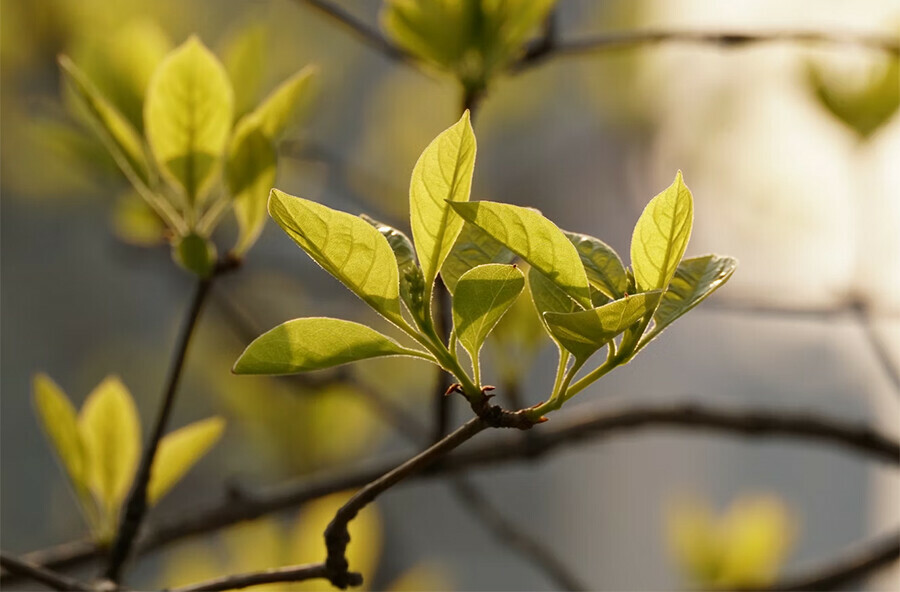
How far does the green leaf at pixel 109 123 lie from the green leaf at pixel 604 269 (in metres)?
0.15

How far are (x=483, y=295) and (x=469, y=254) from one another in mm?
17

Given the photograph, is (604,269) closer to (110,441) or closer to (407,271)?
(407,271)

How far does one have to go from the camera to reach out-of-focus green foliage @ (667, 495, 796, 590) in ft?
2.19

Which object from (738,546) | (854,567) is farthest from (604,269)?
(738,546)

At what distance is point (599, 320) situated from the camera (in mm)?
156

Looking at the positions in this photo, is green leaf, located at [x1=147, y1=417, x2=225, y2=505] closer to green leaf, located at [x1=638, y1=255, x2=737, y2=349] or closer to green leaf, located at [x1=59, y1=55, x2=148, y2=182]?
green leaf, located at [x1=59, y1=55, x2=148, y2=182]

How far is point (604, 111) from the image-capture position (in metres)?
1.00

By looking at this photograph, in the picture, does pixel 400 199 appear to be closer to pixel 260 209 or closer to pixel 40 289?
pixel 260 209

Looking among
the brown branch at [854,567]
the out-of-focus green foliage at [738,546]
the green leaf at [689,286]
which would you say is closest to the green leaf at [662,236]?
the green leaf at [689,286]

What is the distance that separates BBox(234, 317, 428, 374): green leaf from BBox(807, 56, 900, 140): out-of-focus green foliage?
450 mm

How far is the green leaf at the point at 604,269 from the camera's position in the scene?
181mm

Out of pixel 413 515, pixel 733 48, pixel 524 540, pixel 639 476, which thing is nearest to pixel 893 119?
pixel 733 48

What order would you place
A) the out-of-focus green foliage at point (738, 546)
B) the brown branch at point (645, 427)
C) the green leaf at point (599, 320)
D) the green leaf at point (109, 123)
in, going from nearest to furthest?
1. the green leaf at point (599, 320)
2. the green leaf at point (109, 123)
3. the brown branch at point (645, 427)
4. the out-of-focus green foliage at point (738, 546)

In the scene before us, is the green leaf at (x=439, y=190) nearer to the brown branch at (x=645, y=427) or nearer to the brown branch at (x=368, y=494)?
the brown branch at (x=368, y=494)
